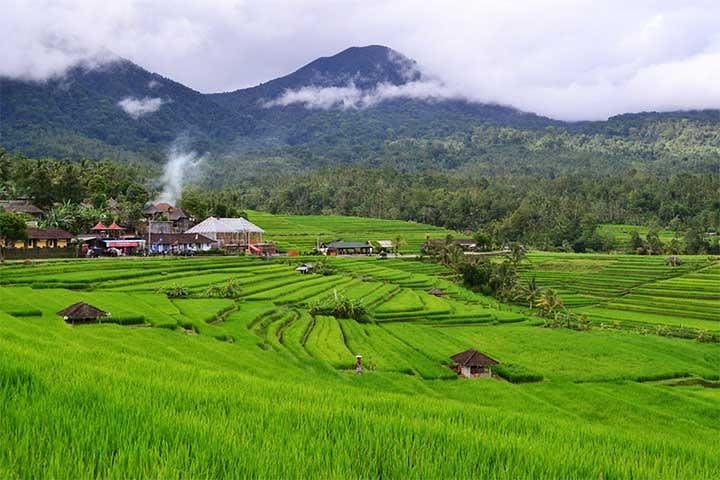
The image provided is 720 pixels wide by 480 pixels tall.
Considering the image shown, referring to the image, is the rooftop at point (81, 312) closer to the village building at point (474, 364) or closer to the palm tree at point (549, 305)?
the village building at point (474, 364)

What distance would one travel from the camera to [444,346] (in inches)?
1184

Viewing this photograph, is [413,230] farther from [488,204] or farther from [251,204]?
[251,204]

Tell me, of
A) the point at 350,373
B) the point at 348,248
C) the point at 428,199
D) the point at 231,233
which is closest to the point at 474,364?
the point at 350,373

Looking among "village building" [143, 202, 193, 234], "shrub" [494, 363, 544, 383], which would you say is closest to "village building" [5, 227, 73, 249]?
"village building" [143, 202, 193, 234]

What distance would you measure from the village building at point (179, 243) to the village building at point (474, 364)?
3660 centimetres

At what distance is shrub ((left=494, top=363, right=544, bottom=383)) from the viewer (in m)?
25.2

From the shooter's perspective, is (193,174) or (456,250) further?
(193,174)

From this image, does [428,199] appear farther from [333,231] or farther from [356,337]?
[356,337]

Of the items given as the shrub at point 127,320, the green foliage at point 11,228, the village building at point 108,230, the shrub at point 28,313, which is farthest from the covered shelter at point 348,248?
the shrub at point 28,313

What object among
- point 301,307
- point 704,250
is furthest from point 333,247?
point 704,250

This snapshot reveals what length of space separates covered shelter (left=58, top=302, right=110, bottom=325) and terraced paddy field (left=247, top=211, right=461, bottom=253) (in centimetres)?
4320

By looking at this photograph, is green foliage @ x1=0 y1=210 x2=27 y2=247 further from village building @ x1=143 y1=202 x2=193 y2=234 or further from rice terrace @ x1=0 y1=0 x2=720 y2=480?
village building @ x1=143 y1=202 x2=193 y2=234

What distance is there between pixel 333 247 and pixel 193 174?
105154 mm

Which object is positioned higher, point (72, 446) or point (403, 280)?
point (72, 446)
